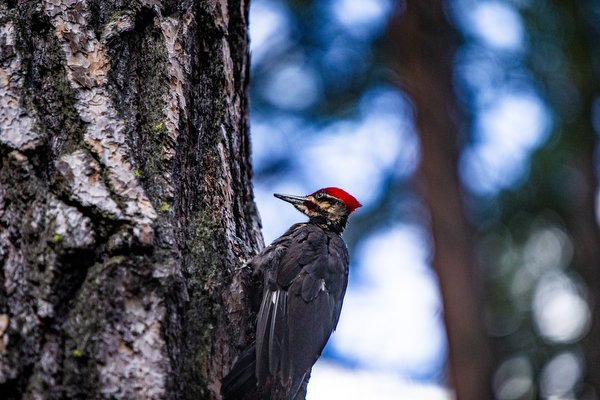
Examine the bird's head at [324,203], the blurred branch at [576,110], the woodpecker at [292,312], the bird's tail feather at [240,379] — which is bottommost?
the bird's tail feather at [240,379]

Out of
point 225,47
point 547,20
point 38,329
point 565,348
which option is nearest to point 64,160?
point 38,329

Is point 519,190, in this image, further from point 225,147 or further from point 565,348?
point 225,147

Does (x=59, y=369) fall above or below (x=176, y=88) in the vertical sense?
below

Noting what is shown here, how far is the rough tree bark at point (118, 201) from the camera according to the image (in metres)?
1.71

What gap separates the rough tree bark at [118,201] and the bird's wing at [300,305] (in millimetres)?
139

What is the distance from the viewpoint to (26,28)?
2.18 m

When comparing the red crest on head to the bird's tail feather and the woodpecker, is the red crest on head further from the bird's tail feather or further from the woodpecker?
the bird's tail feather

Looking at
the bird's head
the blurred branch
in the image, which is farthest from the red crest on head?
the blurred branch

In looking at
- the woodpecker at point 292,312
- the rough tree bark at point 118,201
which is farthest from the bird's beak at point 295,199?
the rough tree bark at point 118,201

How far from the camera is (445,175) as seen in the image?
486 centimetres

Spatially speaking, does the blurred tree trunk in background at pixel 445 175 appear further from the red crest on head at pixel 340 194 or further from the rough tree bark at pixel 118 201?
the rough tree bark at pixel 118 201

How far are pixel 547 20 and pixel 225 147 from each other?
12.4ft

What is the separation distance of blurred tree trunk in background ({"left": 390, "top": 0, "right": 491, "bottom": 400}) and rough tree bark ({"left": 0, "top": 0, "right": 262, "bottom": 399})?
215cm

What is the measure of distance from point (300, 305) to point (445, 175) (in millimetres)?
2331
